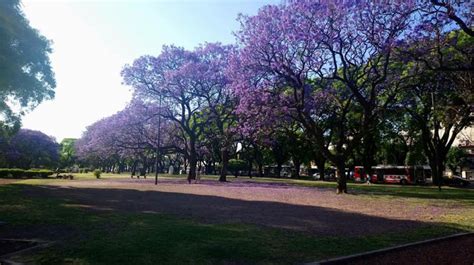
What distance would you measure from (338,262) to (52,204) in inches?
435

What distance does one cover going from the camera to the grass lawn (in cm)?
655

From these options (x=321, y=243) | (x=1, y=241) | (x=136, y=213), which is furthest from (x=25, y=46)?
(x=321, y=243)

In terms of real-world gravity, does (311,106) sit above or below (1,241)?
above

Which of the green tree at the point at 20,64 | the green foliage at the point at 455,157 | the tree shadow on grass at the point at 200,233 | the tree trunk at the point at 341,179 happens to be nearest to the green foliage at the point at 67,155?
the green tree at the point at 20,64

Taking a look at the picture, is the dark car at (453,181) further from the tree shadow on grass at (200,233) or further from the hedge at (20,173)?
the hedge at (20,173)

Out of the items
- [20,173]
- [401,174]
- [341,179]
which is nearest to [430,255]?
[341,179]

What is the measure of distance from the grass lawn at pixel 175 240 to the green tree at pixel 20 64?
23.0 feet

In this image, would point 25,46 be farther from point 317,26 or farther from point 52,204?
point 317,26

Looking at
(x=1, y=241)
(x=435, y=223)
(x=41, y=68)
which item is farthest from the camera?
(x=41, y=68)

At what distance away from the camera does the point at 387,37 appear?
21.2 m

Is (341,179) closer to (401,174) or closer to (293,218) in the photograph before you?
(293,218)

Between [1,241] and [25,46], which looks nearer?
[1,241]

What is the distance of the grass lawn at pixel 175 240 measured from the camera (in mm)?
6555

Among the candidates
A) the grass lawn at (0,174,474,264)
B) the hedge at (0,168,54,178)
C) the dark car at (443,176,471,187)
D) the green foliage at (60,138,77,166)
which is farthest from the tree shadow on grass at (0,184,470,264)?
the green foliage at (60,138,77,166)
